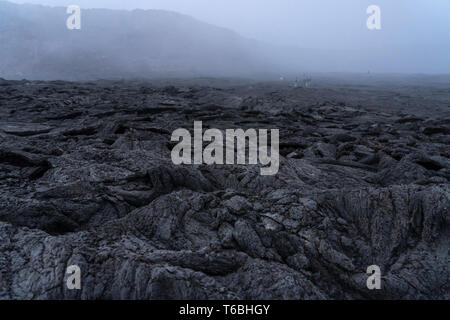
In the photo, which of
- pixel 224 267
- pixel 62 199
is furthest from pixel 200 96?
pixel 224 267

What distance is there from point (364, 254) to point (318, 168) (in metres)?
5.07

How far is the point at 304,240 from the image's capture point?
20.1 feet

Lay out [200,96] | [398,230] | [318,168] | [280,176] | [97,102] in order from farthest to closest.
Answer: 1. [200,96]
2. [97,102]
3. [318,168]
4. [280,176]
5. [398,230]

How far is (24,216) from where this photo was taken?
20.9ft

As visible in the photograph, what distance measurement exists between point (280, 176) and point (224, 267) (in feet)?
15.1

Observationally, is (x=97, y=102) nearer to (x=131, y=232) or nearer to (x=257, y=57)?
(x=131, y=232)

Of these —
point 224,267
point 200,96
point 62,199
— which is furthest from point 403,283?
point 200,96

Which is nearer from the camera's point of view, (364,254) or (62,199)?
(364,254)

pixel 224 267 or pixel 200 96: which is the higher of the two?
pixel 200 96

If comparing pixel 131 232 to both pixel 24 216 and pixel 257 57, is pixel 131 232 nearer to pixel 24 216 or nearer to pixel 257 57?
pixel 24 216
